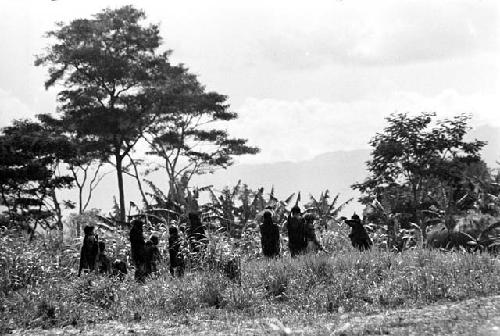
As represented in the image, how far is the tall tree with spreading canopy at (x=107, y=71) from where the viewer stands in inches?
1467

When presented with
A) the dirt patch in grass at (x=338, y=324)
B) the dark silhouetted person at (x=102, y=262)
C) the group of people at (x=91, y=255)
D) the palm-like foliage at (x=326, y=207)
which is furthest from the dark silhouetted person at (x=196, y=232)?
the palm-like foliage at (x=326, y=207)

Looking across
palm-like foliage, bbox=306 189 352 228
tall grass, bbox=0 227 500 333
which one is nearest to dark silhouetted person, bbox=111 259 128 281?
tall grass, bbox=0 227 500 333

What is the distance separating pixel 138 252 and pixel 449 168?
28663 mm

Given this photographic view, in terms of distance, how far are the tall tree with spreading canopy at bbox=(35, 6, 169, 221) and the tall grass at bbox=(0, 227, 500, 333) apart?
2548 centimetres

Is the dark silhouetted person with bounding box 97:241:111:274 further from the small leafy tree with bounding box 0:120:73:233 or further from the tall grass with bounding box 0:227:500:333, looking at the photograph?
the small leafy tree with bounding box 0:120:73:233

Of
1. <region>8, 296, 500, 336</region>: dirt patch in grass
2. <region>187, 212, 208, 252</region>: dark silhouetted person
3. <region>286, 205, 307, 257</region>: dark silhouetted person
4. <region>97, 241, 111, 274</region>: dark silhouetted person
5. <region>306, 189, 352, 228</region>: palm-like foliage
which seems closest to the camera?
<region>8, 296, 500, 336</region>: dirt patch in grass

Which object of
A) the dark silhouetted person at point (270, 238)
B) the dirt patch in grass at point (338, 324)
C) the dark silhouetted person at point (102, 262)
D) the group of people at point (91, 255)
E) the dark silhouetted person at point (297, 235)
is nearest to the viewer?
the dirt patch in grass at point (338, 324)

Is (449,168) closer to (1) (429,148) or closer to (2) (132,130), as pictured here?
(1) (429,148)

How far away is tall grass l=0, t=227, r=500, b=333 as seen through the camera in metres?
10.1

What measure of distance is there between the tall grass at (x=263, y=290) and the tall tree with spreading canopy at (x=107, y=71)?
25.5 m

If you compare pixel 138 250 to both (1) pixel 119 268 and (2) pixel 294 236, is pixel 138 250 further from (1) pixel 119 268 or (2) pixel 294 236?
(2) pixel 294 236

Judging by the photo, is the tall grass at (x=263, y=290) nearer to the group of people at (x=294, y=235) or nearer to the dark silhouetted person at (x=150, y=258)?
the dark silhouetted person at (x=150, y=258)

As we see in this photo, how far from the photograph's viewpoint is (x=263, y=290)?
11016mm

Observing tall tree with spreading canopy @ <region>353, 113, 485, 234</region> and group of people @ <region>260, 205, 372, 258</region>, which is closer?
group of people @ <region>260, 205, 372, 258</region>
